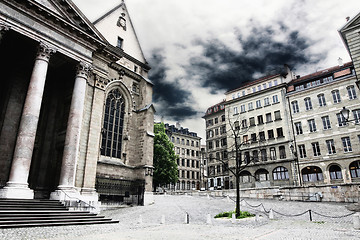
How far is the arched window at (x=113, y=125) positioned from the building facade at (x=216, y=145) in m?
29.9

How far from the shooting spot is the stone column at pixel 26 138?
45.4ft

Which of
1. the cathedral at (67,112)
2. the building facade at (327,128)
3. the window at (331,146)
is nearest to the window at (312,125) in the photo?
the building facade at (327,128)

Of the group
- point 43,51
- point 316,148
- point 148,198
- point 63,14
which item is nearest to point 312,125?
point 316,148

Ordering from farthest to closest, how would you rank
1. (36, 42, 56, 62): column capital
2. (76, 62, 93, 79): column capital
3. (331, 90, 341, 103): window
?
(331, 90, 341, 103): window < (76, 62, 93, 79): column capital < (36, 42, 56, 62): column capital

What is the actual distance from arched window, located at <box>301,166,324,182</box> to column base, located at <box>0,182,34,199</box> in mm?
34824

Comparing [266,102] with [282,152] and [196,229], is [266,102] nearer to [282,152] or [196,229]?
[282,152]

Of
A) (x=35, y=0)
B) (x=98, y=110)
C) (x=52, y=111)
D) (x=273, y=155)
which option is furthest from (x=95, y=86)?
(x=273, y=155)

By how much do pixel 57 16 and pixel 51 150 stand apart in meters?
10.6

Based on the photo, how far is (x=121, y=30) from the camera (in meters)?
27.9

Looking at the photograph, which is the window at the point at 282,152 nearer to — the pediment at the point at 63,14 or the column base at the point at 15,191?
the pediment at the point at 63,14

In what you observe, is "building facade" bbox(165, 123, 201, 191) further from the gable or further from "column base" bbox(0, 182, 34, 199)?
"column base" bbox(0, 182, 34, 199)

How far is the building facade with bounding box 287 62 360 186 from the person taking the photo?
1264 inches

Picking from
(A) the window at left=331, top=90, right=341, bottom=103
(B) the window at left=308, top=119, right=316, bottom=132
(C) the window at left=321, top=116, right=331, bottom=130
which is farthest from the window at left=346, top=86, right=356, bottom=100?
(B) the window at left=308, top=119, right=316, bottom=132

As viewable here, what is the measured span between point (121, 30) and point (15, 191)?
20475 millimetres
